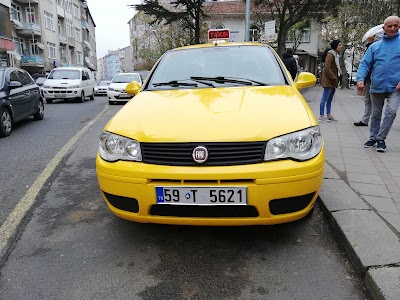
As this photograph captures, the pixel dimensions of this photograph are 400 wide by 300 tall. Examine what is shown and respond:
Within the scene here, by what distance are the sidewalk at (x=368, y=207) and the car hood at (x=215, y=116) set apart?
0.90 m

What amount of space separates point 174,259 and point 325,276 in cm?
103

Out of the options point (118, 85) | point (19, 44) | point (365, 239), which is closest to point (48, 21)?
point (19, 44)

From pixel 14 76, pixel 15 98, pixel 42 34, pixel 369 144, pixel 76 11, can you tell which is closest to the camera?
pixel 369 144

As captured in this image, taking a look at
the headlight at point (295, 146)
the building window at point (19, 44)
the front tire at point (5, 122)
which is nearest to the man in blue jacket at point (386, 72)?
the headlight at point (295, 146)

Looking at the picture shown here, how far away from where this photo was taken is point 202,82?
12.1ft

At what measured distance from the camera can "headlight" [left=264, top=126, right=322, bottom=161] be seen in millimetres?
2516

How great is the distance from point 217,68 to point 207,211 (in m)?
1.94

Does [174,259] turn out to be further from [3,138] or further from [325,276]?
[3,138]

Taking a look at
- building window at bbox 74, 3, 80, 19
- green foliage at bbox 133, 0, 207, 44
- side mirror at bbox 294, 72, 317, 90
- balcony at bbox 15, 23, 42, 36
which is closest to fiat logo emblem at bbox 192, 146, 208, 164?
side mirror at bbox 294, 72, 317, 90

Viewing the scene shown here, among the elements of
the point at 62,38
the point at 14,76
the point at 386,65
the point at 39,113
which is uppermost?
the point at 62,38

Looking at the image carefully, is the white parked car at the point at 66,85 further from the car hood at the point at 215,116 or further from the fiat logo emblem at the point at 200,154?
the fiat logo emblem at the point at 200,154

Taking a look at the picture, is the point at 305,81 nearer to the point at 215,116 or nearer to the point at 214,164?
the point at 215,116

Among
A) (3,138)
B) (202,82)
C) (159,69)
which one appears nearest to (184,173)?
(202,82)

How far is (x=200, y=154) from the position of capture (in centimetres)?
247
